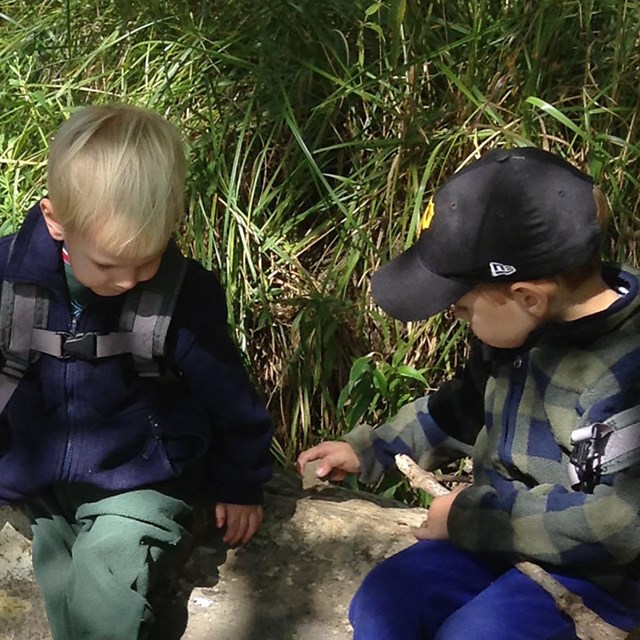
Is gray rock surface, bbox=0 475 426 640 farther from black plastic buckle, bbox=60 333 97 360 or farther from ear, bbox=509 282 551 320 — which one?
ear, bbox=509 282 551 320

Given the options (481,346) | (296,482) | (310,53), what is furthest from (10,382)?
(310,53)

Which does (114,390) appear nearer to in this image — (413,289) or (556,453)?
(413,289)

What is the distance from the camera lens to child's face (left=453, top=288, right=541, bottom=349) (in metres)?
1.86

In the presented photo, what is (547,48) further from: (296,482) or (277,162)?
(296,482)

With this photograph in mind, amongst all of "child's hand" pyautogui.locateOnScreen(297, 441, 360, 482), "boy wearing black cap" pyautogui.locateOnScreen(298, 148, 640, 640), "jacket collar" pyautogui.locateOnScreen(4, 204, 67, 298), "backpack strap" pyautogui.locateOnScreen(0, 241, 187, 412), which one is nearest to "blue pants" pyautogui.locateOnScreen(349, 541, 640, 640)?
"boy wearing black cap" pyautogui.locateOnScreen(298, 148, 640, 640)

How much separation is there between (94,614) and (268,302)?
1237mm

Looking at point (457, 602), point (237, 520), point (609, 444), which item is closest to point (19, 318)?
point (237, 520)

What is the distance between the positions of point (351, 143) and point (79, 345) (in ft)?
4.12

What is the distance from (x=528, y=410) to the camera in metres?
1.94

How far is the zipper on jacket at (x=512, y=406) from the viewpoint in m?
1.96

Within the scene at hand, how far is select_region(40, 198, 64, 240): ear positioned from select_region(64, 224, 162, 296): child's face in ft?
0.11

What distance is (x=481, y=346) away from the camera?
6.93 ft

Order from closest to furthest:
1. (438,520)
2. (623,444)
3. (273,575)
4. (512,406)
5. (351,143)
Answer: (623,444)
(512,406)
(438,520)
(273,575)
(351,143)

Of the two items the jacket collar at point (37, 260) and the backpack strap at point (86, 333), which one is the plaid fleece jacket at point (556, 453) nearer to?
the backpack strap at point (86, 333)
